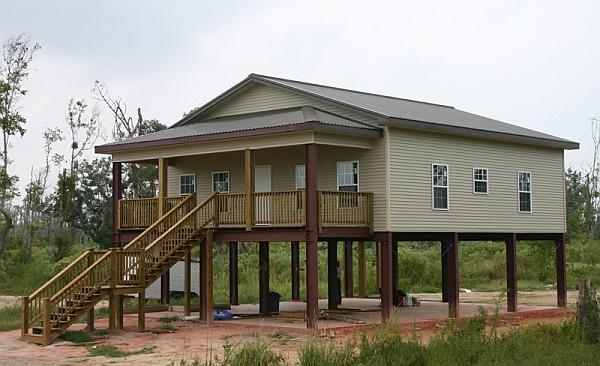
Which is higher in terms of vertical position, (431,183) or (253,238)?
(431,183)

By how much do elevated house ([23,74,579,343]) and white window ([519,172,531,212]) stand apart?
0.18 ft

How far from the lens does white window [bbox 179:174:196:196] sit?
31.8 metres

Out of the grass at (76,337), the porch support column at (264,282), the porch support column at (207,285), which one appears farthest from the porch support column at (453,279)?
the grass at (76,337)

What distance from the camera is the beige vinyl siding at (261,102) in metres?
28.6

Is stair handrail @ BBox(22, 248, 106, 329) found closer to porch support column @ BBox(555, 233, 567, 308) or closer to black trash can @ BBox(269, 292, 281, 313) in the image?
black trash can @ BBox(269, 292, 281, 313)

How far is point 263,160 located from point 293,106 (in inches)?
88.7

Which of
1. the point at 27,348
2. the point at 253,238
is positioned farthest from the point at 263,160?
the point at 27,348

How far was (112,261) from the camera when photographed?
2409cm

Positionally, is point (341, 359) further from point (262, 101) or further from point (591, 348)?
point (262, 101)

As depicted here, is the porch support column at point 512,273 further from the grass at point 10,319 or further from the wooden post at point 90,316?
the grass at point 10,319

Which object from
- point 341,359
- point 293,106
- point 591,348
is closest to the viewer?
point 341,359

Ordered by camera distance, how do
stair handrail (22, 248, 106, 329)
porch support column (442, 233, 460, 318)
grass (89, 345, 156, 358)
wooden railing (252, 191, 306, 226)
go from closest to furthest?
grass (89, 345, 156, 358) → stair handrail (22, 248, 106, 329) → wooden railing (252, 191, 306, 226) → porch support column (442, 233, 460, 318)

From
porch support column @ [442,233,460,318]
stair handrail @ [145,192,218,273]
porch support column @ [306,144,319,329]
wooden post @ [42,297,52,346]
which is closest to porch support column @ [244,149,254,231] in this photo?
stair handrail @ [145,192,218,273]

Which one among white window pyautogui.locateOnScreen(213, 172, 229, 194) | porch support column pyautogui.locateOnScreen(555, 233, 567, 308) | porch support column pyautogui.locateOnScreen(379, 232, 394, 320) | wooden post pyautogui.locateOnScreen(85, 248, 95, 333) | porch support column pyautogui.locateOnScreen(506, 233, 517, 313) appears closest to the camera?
wooden post pyautogui.locateOnScreen(85, 248, 95, 333)
